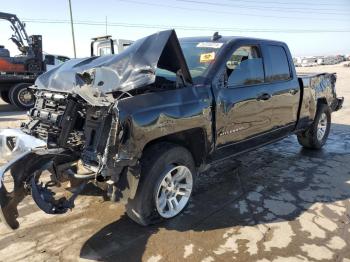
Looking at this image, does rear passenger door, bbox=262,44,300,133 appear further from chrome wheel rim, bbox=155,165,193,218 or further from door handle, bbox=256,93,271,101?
chrome wheel rim, bbox=155,165,193,218

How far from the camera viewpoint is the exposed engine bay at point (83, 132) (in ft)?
10.6

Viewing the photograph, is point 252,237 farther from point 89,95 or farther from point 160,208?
point 89,95

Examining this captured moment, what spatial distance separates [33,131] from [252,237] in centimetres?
262

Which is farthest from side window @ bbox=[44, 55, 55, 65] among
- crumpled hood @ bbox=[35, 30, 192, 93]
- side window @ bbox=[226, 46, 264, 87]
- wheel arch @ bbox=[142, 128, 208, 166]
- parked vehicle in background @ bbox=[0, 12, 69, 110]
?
wheel arch @ bbox=[142, 128, 208, 166]

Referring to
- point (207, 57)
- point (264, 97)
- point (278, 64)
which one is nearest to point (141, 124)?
point (207, 57)

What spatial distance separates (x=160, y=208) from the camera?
12.3ft

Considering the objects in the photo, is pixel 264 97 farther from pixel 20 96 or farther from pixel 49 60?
pixel 49 60

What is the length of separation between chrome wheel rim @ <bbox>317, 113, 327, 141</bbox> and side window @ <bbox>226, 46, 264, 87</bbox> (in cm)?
260

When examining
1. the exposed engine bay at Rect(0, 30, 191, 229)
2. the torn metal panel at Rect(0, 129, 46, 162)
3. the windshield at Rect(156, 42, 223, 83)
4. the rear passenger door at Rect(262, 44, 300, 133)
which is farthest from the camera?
the rear passenger door at Rect(262, 44, 300, 133)

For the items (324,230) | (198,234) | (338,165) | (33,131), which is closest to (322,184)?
(338,165)

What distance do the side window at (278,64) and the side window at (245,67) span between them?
29 centimetres

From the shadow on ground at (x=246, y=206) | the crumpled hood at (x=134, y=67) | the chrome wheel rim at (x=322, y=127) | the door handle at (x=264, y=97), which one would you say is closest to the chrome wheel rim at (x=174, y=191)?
the shadow on ground at (x=246, y=206)

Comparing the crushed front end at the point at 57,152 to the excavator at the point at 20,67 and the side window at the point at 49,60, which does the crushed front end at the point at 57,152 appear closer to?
the excavator at the point at 20,67

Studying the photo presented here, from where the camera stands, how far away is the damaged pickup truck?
3.28 m
